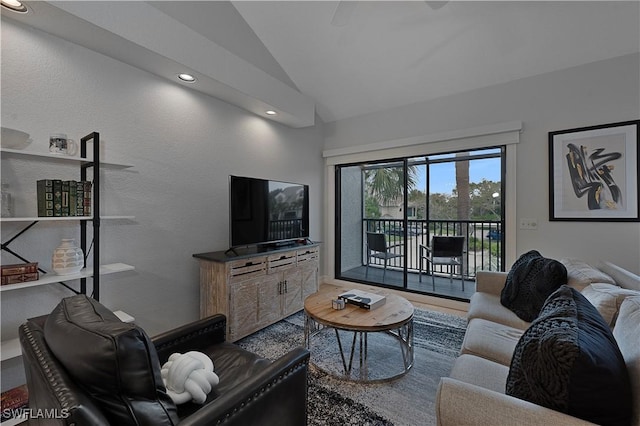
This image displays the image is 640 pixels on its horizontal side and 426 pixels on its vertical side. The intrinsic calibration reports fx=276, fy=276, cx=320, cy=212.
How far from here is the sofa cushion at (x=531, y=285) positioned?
6.44 ft

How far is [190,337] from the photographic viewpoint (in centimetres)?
155

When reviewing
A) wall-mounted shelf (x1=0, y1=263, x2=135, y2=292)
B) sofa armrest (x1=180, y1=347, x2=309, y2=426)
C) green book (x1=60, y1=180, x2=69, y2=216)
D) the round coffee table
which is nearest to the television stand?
the round coffee table

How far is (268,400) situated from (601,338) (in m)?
1.23

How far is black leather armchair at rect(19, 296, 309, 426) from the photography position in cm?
70

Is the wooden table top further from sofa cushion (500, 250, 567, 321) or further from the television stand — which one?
the television stand

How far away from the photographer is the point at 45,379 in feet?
2.54

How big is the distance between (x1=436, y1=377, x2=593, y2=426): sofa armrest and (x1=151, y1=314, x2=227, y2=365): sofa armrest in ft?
4.15

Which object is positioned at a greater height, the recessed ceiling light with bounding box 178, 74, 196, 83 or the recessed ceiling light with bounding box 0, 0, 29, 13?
the recessed ceiling light with bounding box 0, 0, 29, 13

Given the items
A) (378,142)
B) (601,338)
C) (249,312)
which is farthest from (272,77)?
(601,338)

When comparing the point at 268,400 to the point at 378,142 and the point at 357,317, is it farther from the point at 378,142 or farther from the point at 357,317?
the point at 378,142

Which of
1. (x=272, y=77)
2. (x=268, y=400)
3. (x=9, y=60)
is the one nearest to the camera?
(x=268, y=400)

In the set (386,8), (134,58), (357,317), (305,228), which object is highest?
(386,8)

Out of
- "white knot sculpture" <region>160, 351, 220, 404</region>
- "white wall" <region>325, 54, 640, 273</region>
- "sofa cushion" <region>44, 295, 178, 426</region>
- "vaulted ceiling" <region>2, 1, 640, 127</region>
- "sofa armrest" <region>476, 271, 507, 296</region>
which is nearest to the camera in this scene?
"sofa cushion" <region>44, 295, 178, 426</region>

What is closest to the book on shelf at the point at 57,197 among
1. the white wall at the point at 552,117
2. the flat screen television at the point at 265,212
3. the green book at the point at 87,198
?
the green book at the point at 87,198
